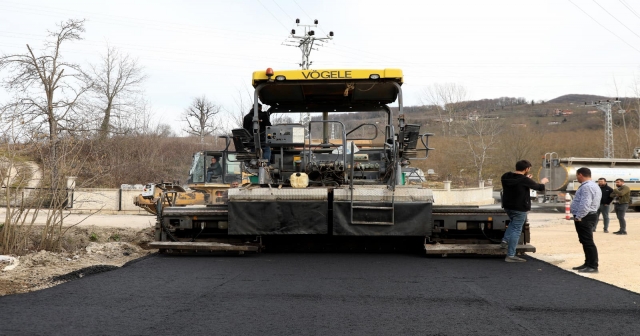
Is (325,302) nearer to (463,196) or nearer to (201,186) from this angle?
(201,186)

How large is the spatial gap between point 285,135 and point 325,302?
4.10 metres

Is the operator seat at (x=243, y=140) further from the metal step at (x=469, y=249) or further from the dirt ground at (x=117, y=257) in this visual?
the metal step at (x=469, y=249)

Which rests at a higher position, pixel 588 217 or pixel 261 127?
pixel 261 127

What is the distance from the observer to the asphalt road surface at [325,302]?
4.80 metres

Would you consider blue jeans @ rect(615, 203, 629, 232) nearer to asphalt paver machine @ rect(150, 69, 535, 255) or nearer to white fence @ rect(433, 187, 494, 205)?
asphalt paver machine @ rect(150, 69, 535, 255)

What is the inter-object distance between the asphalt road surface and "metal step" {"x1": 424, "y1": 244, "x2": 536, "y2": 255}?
0.35m

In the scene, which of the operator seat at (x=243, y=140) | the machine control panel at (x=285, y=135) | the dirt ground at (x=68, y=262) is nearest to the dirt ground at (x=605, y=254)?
the machine control panel at (x=285, y=135)

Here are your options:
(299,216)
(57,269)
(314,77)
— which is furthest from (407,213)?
(57,269)

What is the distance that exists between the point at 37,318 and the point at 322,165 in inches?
198

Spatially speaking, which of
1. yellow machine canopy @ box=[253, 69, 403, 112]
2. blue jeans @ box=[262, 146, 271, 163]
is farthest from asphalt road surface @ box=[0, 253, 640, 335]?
yellow machine canopy @ box=[253, 69, 403, 112]

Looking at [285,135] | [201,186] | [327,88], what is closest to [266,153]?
[285,135]

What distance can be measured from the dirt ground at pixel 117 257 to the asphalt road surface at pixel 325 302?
511 millimetres

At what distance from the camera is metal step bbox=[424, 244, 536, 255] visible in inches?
341

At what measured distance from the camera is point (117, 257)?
9539mm
